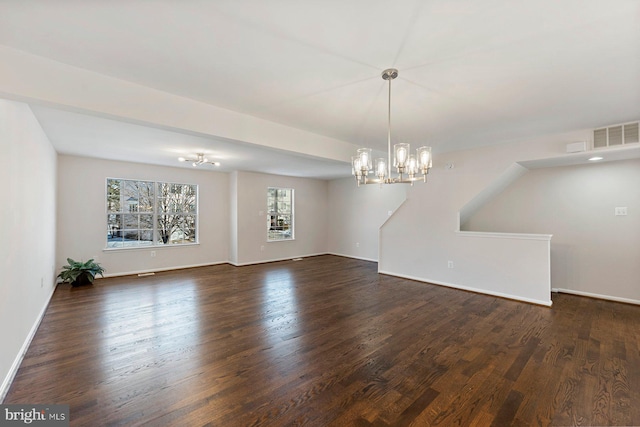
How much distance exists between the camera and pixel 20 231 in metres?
2.63

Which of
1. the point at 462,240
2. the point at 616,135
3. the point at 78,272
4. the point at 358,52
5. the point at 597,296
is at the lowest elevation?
the point at 597,296

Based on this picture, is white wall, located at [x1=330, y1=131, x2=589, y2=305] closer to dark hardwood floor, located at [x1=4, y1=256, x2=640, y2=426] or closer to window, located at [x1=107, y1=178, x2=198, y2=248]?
dark hardwood floor, located at [x1=4, y1=256, x2=640, y2=426]

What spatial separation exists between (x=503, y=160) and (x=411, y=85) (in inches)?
112

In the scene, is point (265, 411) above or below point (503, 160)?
below

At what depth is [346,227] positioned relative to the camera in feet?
27.7

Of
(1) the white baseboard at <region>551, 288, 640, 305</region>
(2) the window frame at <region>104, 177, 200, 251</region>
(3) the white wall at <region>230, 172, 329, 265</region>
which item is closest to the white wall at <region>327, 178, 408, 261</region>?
(3) the white wall at <region>230, 172, 329, 265</region>

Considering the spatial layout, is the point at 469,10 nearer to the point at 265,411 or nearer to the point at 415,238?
the point at 265,411

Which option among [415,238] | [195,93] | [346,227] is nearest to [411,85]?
[195,93]

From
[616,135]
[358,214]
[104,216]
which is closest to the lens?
[616,135]

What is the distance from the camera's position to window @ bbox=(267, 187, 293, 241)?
7.95 meters

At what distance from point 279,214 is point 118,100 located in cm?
590

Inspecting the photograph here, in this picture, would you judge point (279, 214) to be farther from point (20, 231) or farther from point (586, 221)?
point (586, 221)

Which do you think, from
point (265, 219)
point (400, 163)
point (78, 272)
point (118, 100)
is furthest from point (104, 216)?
point (400, 163)

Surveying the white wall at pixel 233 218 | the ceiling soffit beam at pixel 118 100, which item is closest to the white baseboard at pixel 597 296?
the ceiling soffit beam at pixel 118 100
